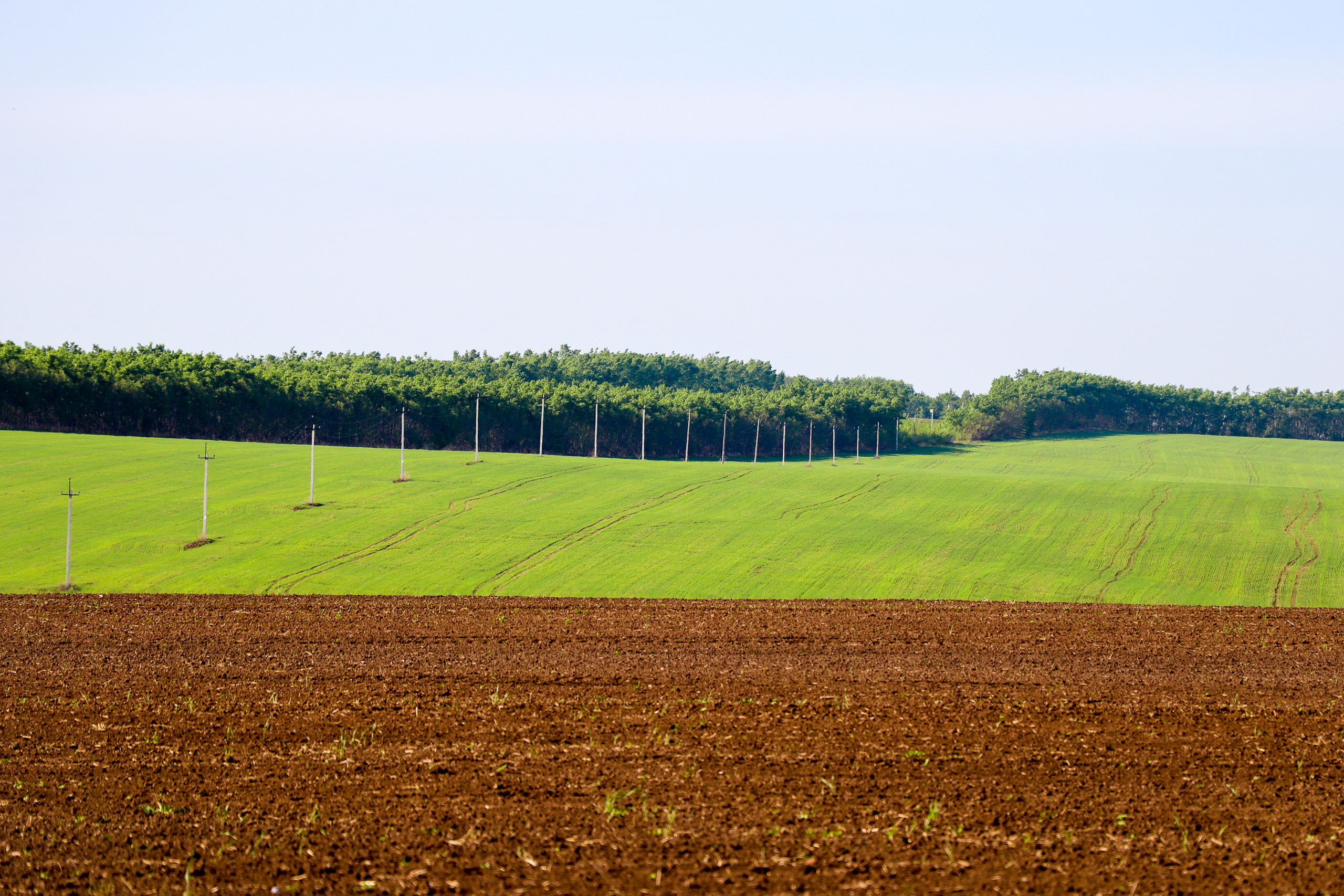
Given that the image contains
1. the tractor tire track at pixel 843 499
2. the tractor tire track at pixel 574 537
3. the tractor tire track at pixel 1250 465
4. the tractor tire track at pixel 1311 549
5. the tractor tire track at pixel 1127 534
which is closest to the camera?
the tractor tire track at pixel 574 537

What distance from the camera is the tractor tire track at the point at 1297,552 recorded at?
3612cm

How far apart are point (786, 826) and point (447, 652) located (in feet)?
35.0

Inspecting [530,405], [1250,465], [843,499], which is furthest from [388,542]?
[1250,465]

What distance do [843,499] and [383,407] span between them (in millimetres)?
52573

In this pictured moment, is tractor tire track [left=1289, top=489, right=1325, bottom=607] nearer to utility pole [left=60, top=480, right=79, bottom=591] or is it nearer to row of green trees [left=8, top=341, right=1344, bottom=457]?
utility pole [left=60, top=480, right=79, bottom=591]

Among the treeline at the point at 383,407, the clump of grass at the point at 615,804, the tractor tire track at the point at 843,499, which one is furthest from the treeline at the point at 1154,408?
the clump of grass at the point at 615,804

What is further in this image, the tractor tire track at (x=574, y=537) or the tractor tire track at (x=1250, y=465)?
the tractor tire track at (x=1250, y=465)

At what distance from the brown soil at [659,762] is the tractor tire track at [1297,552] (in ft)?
52.1

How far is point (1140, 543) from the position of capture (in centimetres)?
4366

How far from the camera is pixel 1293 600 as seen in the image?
35.2 metres

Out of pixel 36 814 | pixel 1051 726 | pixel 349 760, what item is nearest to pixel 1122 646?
pixel 1051 726

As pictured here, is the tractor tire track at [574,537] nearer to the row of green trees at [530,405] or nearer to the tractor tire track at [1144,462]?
the row of green trees at [530,405]

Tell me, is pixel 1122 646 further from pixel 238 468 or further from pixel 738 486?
pixel 238 468

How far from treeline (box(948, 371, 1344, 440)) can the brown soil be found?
125529mm
